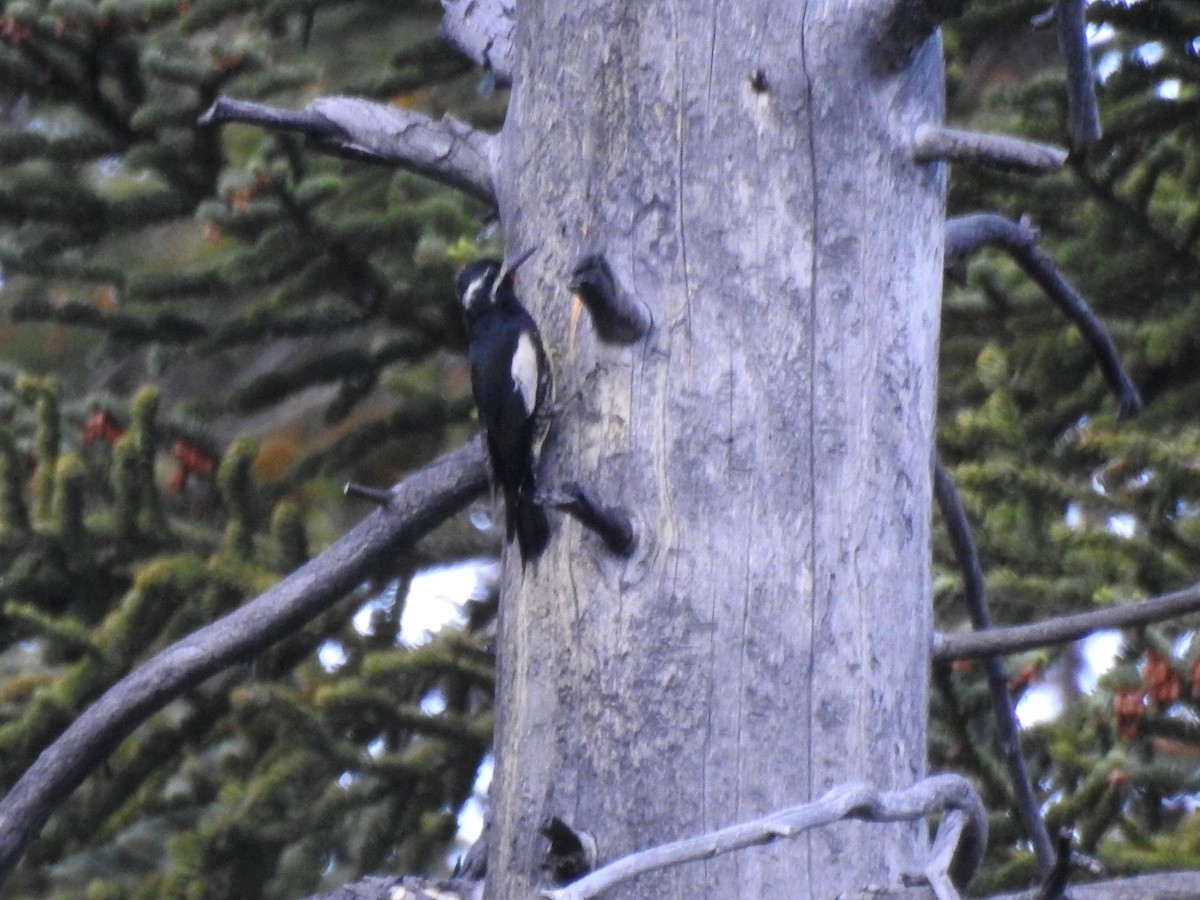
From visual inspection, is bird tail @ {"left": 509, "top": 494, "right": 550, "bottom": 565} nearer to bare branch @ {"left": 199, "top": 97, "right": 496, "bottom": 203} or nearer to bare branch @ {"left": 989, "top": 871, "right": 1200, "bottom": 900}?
bare branch @ {"left": 199, "top": 97, "right": 496, "bottom": 203}

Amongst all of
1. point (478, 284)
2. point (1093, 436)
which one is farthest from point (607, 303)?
point (1093, 436)

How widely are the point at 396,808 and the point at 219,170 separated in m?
1.81

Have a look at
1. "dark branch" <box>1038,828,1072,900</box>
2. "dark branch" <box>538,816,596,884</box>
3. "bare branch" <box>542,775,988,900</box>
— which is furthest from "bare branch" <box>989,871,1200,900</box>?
"dark branch" <box>538,816,596,884</box>

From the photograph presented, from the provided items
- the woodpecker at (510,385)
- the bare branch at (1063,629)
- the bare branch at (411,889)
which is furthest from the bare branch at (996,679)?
the bare branch at (411,889)

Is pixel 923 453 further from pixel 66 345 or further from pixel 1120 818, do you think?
pixel 66 345

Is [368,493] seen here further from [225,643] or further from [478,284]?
[478,284]

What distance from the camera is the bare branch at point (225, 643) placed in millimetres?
2062

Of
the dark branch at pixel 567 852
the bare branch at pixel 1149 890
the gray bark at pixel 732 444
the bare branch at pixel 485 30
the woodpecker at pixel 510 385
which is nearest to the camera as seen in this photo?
the bare branch at pixel 1149 890

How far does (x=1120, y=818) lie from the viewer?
340cm

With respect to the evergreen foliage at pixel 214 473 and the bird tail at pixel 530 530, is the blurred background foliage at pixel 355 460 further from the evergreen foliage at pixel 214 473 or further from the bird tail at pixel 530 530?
→ the bird tail at pixel 530 530

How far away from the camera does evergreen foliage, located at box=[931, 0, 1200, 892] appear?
3373mm

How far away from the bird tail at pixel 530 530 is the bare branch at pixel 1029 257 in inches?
28.8

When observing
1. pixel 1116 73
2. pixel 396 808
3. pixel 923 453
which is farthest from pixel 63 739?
pixel 1116 73

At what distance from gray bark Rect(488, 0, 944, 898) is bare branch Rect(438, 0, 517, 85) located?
38 cm
